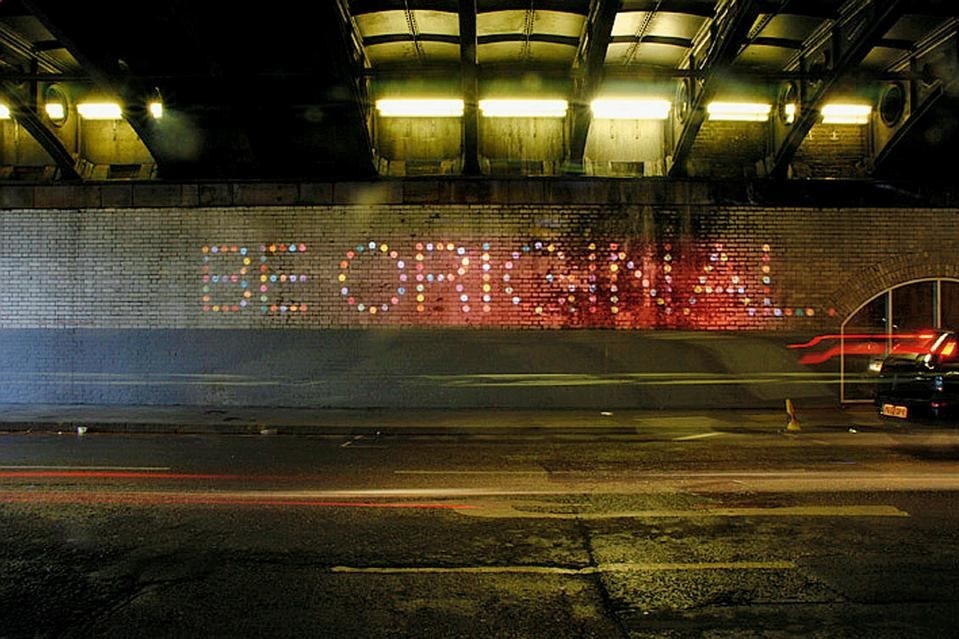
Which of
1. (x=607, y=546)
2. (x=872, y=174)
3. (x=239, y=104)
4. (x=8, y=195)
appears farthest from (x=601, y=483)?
(x=8, y=195)

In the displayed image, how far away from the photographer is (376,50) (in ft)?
46.4

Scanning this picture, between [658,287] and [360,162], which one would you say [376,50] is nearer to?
[360,162]

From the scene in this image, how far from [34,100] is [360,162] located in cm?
619

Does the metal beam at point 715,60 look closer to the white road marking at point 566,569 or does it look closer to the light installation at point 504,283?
the light installation at point 504,283

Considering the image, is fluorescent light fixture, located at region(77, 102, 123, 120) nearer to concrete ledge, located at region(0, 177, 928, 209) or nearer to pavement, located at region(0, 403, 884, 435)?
concrete ledge, located at region(0, 177, 928, 209)

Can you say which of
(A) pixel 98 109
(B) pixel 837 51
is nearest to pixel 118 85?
(A) pixel 98 109

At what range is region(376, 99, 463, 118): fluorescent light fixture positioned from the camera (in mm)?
13789

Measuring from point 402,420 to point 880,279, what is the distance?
388 inches

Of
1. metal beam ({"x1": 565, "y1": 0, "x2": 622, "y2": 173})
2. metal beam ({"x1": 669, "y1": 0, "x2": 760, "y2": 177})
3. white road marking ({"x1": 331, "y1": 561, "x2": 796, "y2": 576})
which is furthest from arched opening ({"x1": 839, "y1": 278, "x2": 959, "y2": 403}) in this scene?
white road marking ({"x1": 331, "y1": 561, "x2": 796, "y2": 576})

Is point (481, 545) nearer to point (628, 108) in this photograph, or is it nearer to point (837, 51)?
point (628, 108)

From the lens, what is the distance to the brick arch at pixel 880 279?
14.6 metres

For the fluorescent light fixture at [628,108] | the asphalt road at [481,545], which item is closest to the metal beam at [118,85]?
the asphalt road at [481,545]

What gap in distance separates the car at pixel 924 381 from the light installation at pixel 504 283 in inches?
110

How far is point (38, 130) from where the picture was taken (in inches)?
545
